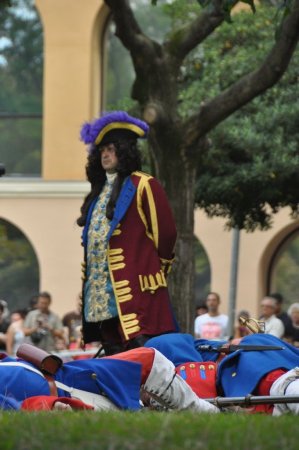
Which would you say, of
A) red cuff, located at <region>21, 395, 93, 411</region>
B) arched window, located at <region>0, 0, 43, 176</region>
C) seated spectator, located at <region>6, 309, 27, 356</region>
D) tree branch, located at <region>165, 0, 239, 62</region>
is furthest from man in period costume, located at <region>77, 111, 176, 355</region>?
arched window, located at <region>0, 0, 43, 176</region>

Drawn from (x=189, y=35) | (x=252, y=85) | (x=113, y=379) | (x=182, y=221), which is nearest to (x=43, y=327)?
(x=182, y=221)

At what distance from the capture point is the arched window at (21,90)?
28703 millimetres

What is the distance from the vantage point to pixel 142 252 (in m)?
10.9

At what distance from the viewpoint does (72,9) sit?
2828 centimetres

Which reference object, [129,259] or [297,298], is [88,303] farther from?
[297,298]

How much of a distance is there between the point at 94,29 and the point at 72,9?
51cm

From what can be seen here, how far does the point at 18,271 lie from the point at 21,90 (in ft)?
10.4

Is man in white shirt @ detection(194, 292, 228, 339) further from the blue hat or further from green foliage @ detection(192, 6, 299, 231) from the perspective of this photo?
the blue hat

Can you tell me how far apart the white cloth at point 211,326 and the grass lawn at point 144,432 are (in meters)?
13.4

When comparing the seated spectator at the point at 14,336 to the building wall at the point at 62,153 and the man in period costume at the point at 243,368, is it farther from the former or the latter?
the man in period costume at the point at 243,368

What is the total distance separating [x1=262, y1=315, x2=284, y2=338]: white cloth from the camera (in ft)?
55.4

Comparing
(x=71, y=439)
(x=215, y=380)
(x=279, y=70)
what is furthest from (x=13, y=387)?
(x=279, y=70)

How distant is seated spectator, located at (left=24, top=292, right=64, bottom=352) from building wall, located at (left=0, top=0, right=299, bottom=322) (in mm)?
8597

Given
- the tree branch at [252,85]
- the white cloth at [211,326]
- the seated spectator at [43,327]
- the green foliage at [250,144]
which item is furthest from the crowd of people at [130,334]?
the white cloth at [211,326]
